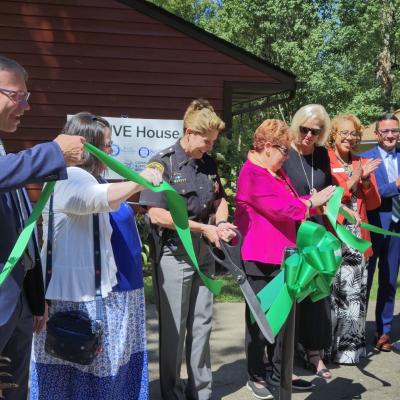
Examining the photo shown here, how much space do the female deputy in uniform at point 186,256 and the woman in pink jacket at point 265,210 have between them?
0.29 meters

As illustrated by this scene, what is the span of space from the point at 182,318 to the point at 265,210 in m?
0.89

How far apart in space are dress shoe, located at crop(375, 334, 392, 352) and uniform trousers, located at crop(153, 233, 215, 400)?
2023 millimetres

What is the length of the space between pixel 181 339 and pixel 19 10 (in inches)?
309

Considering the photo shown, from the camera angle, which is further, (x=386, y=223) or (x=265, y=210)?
(x=386, y=223)

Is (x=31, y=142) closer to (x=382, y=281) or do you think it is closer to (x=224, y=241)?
(x=382, y=281)

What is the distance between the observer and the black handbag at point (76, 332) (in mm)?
2941

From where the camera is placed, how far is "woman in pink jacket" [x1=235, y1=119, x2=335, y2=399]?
13.4 ft

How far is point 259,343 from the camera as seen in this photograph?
169 inches

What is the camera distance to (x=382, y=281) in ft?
18.3

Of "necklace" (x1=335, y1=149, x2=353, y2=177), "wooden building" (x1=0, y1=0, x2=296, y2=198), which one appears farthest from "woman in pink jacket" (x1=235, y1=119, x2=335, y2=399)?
"wooden building" (x1=0, y1=0, x2=296, y2=198)

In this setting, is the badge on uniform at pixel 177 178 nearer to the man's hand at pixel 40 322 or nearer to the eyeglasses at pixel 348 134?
the man's hand at pixel 40 322

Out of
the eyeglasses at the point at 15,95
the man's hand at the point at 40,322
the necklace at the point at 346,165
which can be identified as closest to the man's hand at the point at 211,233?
the man's hand at the point at 40,322

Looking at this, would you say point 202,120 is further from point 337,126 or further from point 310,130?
point 337,126

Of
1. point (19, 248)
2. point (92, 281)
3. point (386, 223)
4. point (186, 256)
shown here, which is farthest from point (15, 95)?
point (386, 223)
